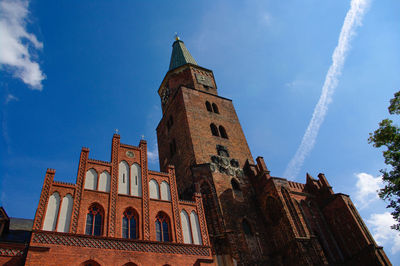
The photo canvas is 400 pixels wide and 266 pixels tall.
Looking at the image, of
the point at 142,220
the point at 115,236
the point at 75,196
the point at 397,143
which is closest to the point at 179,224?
the point at 142,220

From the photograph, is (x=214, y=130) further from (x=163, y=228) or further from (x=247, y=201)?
(x=163, y=228)

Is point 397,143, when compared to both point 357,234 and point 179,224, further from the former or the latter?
point 179,224

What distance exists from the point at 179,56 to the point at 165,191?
25.5 metres

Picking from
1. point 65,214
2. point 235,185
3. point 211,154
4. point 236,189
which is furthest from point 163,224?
point 211,154

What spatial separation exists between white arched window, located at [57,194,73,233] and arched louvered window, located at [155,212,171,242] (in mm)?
4491

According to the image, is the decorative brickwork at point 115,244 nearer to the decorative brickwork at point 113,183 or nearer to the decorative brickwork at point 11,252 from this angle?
the decorative brickwork at point 113,183

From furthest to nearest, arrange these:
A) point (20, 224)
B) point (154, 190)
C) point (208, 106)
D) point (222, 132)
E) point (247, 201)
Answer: point (208, 106) → point (222, 132) → point (247, 201) → point (20, 224) → point (154, 190)

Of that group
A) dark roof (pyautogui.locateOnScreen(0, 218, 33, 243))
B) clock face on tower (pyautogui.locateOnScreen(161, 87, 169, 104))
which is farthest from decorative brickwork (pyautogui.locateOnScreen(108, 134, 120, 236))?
clock face on tower (pyautogui.locateOnScreen(161, 87, 169, 104))

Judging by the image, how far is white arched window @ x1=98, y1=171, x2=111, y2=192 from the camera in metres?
16.1

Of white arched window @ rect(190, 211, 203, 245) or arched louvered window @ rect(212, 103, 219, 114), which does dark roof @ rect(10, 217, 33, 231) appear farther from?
arched louvered window @ rect(212, 103, 219, 114)

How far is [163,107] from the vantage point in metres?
36.8

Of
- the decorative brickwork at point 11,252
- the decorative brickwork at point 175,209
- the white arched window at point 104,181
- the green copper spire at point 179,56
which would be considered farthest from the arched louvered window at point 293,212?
the green copper spire at point 179,56

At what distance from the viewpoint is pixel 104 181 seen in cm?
1645

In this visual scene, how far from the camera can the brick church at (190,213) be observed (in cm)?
1383
